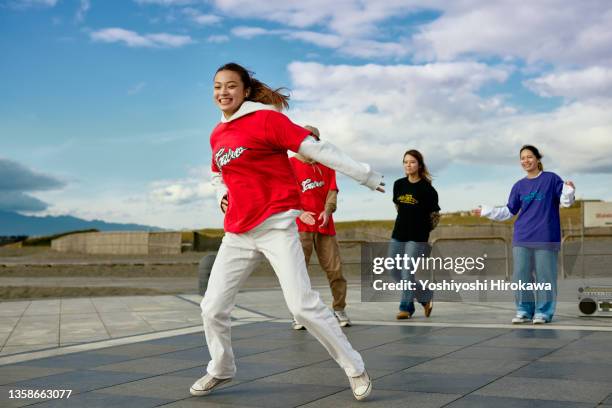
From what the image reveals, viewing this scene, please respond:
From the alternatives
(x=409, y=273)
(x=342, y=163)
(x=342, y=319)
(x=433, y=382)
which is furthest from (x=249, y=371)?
(x=409, y=273)

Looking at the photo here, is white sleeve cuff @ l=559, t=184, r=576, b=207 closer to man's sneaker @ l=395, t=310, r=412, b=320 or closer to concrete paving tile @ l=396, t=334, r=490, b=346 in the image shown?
concrete paving tile @ l=396, t=334, r=490, b=346

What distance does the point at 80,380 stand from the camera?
5.20 m

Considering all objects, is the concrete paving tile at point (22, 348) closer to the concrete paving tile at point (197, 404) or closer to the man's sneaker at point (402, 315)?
the concrete paving tile at point (197, 404)

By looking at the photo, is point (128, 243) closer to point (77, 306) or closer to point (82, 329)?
point (77, 306)

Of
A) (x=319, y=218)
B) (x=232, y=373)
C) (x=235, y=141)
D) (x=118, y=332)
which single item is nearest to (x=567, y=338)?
(x=319, y=218)

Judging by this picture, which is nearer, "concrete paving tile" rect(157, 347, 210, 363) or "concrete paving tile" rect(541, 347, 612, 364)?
"concrete paving tile" rect(541, 347, 612, 364)

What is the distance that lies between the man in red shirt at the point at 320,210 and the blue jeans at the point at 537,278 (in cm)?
197

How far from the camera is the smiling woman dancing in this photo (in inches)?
166

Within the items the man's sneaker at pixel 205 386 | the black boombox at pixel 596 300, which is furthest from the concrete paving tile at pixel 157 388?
the black boombox at pixel 596 300

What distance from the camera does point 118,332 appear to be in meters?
7.99

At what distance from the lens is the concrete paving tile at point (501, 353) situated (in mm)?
5730

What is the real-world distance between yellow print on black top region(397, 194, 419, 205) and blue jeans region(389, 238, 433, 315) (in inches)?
17.8

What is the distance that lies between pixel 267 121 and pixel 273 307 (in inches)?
254

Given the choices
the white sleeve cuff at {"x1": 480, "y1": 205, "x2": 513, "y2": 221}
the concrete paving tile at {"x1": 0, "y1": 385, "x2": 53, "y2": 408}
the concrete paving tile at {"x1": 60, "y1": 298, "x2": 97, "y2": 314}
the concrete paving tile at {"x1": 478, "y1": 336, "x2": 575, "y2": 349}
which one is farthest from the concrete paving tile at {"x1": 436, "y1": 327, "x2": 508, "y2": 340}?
the concrete paving tile at {"x1": 60, "y1": 298, "x2": 97, "y2": 314}
